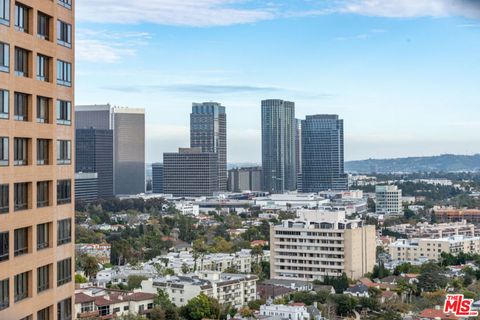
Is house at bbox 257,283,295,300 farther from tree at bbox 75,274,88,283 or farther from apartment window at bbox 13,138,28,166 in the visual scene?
apartment window at bbox 13,138,28,166

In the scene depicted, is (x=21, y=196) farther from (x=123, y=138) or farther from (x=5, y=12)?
(x=123, y=138)

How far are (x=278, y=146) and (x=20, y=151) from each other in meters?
59.3

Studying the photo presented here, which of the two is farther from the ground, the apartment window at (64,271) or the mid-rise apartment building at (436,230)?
the apartment window at (64,271)

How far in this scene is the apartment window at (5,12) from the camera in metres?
3.99

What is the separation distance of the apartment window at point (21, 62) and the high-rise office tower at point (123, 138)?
2106 inches

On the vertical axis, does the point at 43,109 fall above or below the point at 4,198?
above

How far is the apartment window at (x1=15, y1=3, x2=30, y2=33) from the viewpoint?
13.7 feet

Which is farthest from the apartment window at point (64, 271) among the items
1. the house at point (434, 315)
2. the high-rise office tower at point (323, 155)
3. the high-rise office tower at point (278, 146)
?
the high-rise office tower at point (278, 146)

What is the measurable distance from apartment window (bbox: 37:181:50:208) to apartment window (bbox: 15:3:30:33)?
85cm

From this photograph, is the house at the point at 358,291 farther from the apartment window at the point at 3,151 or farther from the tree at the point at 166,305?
the apartment window at the point at 3,151

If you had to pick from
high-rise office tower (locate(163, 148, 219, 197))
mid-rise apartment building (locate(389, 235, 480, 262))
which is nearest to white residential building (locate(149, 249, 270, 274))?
mid-rise apartment building (locate(389, 235, 480, 262))

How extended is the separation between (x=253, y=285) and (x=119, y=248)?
23.0 feet

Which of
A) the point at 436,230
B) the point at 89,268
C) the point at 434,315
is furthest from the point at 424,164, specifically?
the point at 434,315

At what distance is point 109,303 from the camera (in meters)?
12.5
